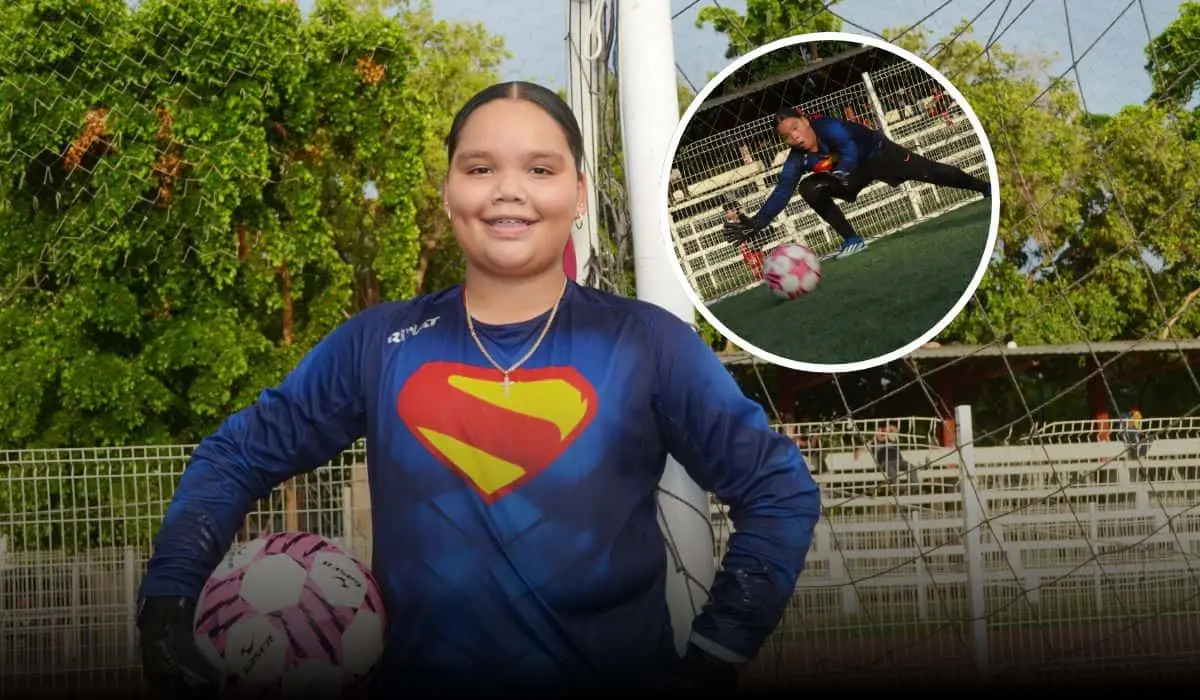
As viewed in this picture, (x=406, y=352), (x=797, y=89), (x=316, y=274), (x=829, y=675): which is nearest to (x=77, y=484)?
(x=829, y=675)

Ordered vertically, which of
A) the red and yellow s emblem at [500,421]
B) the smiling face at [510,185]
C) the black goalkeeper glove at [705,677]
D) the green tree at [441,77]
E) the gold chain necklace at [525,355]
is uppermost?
the green tree at [441,77]

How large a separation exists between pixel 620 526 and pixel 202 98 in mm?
9076

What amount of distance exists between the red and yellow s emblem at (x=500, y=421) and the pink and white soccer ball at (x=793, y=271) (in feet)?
3.09

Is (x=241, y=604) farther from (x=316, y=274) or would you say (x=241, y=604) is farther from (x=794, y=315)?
(x=316, y=274)

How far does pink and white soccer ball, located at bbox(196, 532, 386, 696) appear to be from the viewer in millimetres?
1681

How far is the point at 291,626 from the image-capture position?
68.4 inches

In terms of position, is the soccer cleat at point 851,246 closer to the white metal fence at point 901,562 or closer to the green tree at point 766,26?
the green tree at point 766,26

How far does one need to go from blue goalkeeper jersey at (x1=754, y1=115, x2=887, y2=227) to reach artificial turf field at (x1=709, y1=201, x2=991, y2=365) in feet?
0.50

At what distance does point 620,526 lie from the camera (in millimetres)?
1624

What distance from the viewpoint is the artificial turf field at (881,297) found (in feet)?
8.34

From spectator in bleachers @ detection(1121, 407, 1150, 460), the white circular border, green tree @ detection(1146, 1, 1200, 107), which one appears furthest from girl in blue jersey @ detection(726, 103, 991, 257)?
green tree @ detection(1146, 1, 1200, 107)

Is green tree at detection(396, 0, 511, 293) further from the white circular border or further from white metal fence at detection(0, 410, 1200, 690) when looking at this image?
the white circular border

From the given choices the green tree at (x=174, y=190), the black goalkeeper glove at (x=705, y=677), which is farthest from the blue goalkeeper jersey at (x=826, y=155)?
the green tree at (x=174, y=190)

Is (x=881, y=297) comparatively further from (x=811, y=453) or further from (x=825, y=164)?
(x=811, y=453)
